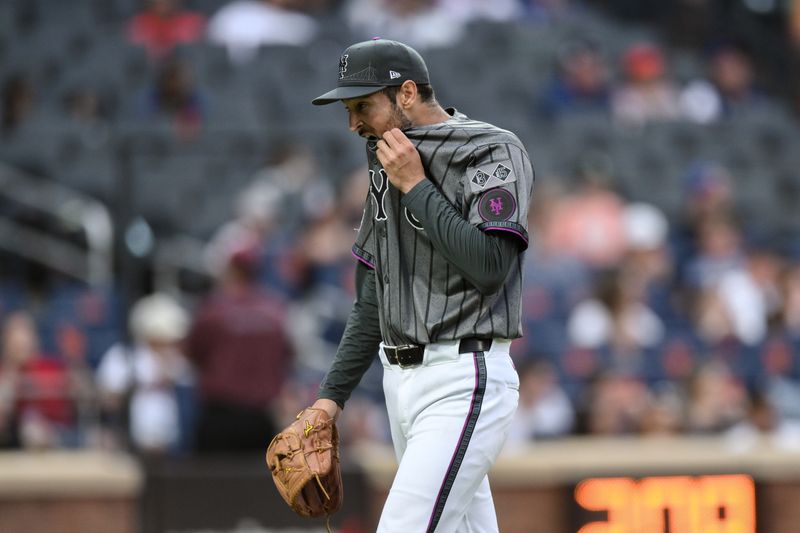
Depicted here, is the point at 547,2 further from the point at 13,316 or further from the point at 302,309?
the point at 13,316

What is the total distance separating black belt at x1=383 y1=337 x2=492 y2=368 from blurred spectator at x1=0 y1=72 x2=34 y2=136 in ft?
23.8

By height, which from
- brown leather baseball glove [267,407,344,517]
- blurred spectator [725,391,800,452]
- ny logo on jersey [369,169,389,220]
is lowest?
blurred spectator [725,391,800,452]

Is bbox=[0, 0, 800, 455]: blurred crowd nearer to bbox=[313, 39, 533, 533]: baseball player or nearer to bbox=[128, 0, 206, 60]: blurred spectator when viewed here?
bbox=[128, 0, 206, 60]: blurred spectator

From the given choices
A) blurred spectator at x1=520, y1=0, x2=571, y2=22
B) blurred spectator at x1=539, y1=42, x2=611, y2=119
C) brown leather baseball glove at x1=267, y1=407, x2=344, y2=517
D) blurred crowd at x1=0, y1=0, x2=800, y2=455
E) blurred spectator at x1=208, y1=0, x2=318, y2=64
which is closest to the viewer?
brown leather baseball glove at x1=267, y1=407, x2=344, y2=517

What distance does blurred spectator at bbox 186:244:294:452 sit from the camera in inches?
278

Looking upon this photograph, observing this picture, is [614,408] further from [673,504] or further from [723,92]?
[723,92]

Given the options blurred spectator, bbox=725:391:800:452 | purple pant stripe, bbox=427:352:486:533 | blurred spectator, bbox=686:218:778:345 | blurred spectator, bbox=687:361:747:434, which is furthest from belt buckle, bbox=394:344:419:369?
blurred spectator, bbox=686:218:778:345

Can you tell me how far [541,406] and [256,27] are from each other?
4710mm

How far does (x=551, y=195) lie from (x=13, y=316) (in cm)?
382

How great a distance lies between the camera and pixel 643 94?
12.1 metres

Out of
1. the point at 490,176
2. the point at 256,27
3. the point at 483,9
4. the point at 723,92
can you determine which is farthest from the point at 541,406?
the point at 723,92

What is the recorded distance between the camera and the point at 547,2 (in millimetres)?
13367

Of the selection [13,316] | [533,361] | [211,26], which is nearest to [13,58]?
[211,26]

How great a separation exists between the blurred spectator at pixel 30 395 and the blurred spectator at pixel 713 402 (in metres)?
3.71
